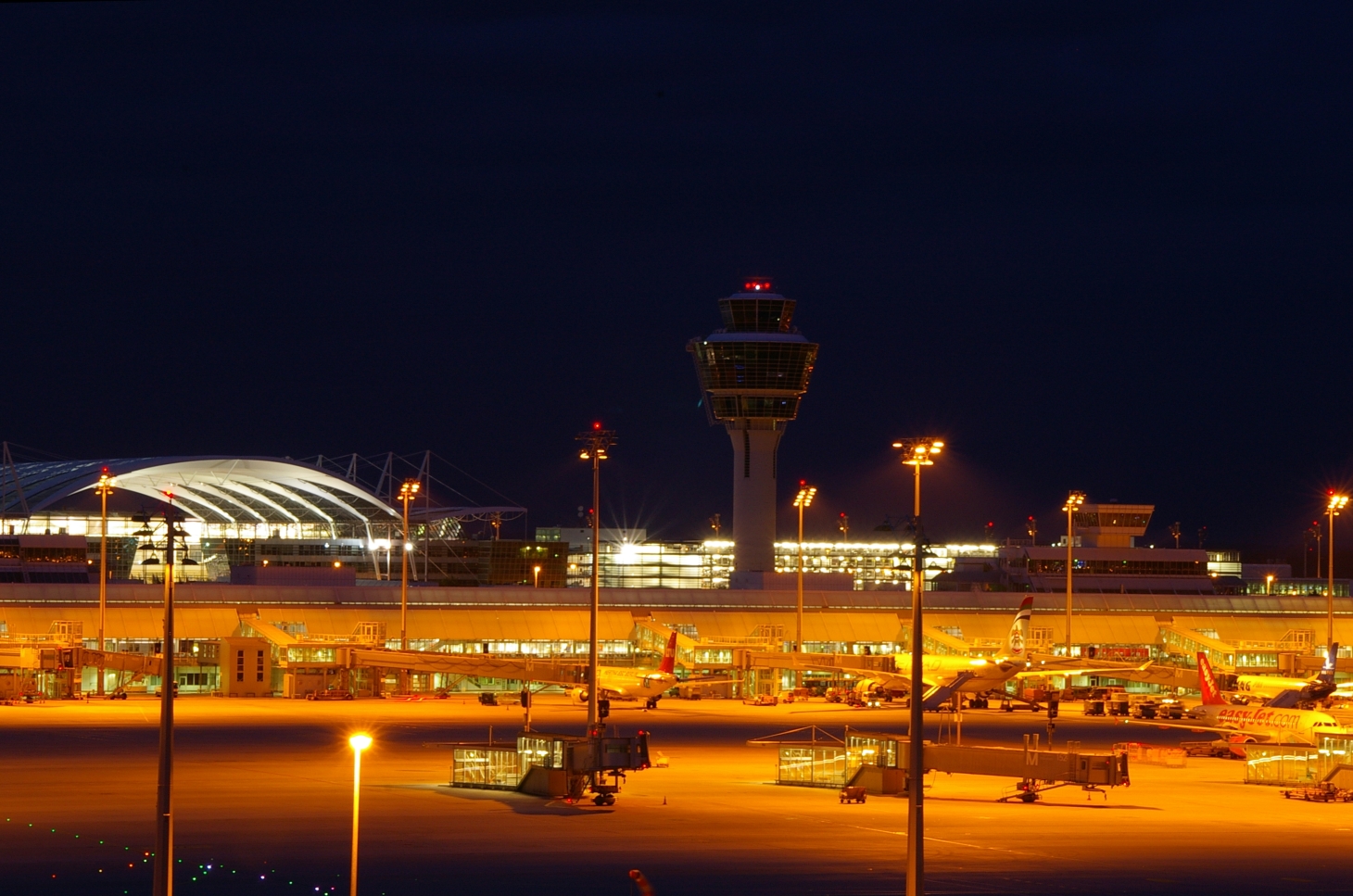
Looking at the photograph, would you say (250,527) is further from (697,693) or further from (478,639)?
(697,693)

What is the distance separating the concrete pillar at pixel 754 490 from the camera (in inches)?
5369

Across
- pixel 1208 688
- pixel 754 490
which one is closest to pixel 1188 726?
pixel 1208 688

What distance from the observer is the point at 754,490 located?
137m

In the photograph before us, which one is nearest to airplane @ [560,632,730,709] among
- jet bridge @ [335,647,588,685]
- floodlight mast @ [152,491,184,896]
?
jet bridge @ [335,647,588,685]

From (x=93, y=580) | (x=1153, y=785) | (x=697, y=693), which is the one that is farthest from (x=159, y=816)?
(x=93, y=580)

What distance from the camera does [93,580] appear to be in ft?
443

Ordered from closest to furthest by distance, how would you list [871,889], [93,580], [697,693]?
[871,889], [697,693], [93,580]

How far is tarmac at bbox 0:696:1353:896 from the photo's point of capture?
3023 cm

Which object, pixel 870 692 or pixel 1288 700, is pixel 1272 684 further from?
pixel 870 692

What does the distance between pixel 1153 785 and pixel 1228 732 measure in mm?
19614

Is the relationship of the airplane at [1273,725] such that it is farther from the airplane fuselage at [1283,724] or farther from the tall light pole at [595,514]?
the tall light pole at [595,514]

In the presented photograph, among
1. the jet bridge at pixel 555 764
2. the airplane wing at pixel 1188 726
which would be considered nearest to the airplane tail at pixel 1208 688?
the airplane wing at pixel 1188 726

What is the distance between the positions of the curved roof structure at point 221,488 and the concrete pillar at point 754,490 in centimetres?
4014

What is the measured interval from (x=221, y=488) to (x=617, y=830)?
13408 cm
